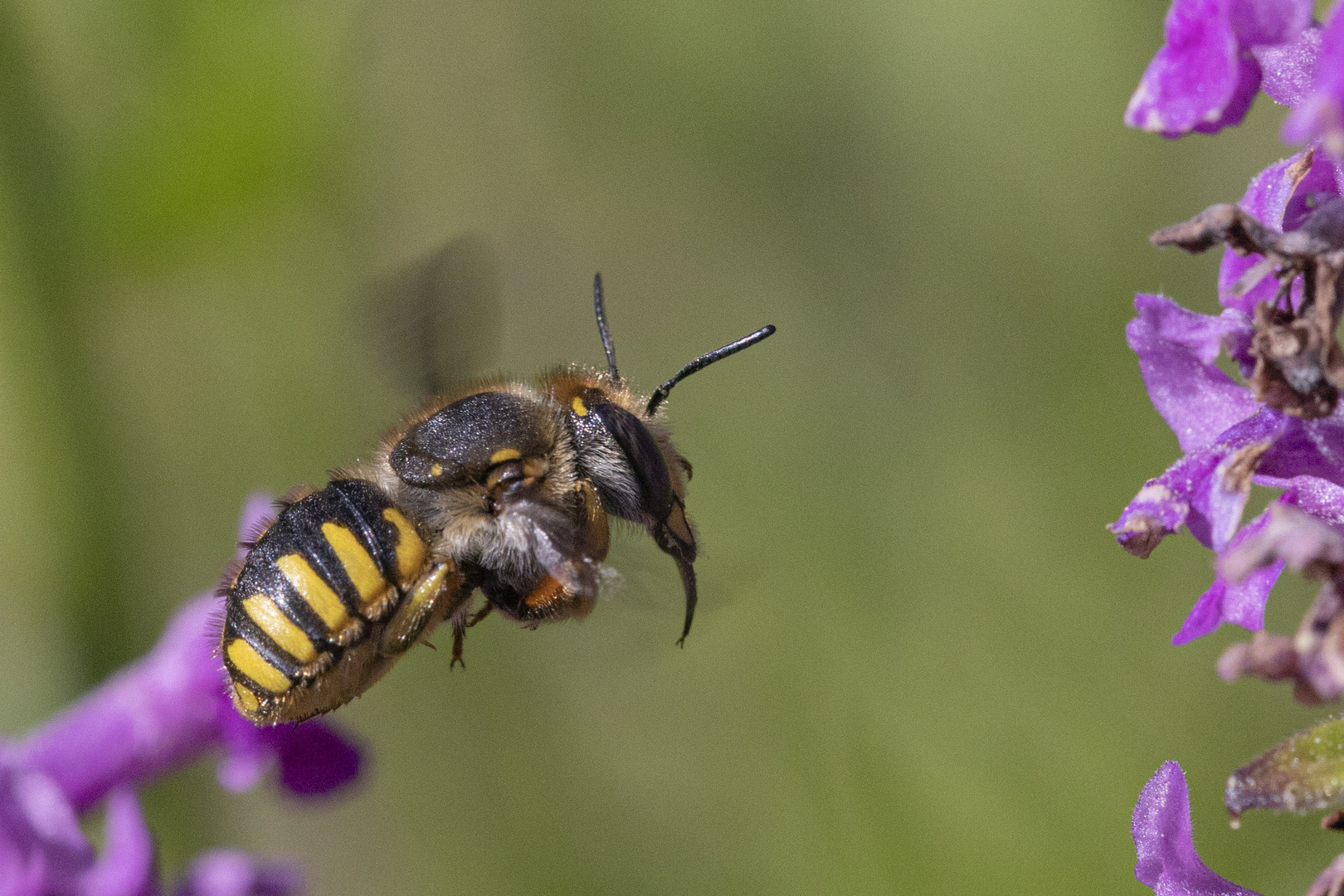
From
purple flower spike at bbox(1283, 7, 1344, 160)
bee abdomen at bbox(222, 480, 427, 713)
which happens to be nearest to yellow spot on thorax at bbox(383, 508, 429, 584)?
bee abdomen at bbox(222, 480, 427, 713)

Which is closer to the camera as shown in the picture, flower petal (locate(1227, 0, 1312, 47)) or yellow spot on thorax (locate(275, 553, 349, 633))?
Answer: flower petal (locate(1227, 0, 1312, 47))

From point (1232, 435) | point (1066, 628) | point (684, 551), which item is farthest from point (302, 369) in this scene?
point (1232, 435)

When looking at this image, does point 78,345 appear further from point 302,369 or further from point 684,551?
point 302,369

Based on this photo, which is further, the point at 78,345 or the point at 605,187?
the point at 605,187

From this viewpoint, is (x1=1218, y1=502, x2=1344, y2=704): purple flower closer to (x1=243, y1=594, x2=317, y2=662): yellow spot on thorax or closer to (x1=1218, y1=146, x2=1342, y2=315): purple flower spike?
(x1=1218, y1=146, x2=1342, y2=315): purple flower spike

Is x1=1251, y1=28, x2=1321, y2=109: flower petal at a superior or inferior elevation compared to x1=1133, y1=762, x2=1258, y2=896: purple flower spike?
superior

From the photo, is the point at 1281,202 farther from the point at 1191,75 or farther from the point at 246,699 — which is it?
the point at 246,699
